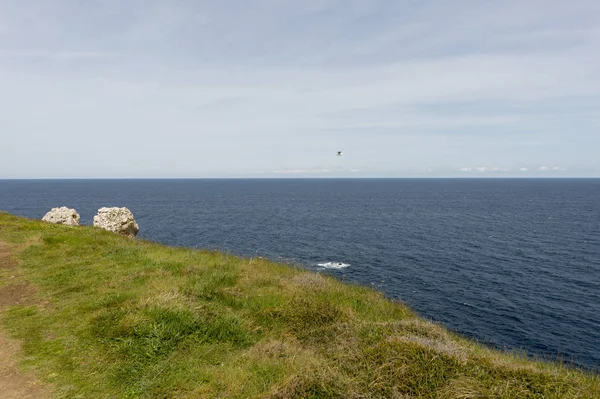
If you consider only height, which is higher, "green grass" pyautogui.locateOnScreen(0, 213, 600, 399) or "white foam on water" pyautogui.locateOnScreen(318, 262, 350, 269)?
"green grass" pyautogui.locateOnScreen(0, 213, 600, 399)

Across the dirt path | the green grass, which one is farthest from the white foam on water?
the dirt path

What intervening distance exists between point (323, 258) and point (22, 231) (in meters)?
35.7

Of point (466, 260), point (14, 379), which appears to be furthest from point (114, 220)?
point (466, 260)

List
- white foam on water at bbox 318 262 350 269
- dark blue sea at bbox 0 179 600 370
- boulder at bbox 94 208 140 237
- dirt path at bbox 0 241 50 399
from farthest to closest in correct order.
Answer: white foam on water at bbox 318 262 350 269, boulder at bbox 94 208 140 237, dark blue sea at bbox 0 179 600 370, dirt path at bbox 0 241 50 399

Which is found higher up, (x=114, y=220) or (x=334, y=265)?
(x=114, y=220)

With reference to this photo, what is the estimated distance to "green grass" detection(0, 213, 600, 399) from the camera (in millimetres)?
8289

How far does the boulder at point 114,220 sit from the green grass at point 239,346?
71.9 ft

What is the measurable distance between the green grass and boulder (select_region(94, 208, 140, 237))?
71.9 feet

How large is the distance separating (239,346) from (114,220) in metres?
34.7

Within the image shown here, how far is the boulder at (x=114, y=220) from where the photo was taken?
129ft

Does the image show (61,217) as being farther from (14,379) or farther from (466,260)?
(466,260)

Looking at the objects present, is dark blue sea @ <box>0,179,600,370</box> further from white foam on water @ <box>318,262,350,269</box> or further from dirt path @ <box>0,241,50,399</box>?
dirt path @ <box>0,241,50,399</box>

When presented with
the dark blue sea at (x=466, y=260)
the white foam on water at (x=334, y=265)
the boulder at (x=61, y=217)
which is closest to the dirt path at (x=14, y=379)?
the dark blue sea at (x=466, y=260)

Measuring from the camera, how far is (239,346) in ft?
37.4
